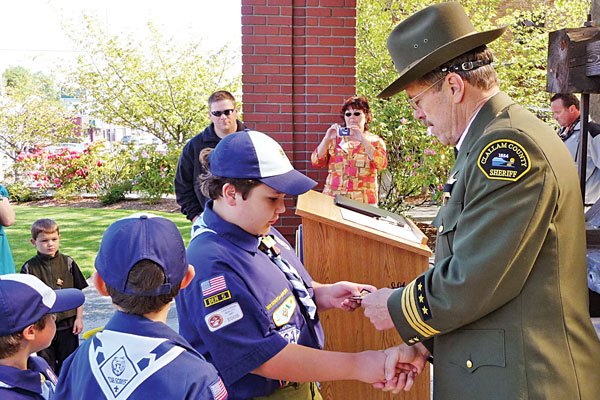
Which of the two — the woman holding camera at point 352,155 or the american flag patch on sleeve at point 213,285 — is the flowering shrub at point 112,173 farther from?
the american flag patch on sleeve at point 213,285

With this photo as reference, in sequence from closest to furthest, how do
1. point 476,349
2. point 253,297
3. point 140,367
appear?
point 140,367, point 476,349, point 253,297

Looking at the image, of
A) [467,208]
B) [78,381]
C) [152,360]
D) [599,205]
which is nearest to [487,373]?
[467,208]

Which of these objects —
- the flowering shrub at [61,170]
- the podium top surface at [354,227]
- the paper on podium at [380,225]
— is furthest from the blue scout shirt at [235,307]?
the flowering shrub at [61,170]

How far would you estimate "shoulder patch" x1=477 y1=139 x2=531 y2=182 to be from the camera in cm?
200

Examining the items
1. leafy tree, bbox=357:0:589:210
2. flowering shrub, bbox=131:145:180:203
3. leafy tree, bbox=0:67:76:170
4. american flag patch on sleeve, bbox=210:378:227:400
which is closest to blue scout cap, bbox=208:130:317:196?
american flag patch on sleeve, bbox=210:378:227:400

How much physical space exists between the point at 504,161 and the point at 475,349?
0.59 metres

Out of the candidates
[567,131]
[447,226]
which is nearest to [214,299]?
[447,226]

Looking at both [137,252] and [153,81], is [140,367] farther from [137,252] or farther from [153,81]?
[153,81]

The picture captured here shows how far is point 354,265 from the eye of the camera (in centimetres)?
324

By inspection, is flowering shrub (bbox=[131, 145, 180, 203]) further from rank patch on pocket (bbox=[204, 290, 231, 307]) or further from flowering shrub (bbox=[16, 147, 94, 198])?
rank patch on pocket (bbox=[204, 290, 231, 307])

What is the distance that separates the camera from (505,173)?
79.0 inches

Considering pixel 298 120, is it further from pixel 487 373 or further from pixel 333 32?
pixel 487 373

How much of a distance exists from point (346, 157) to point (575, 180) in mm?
4744

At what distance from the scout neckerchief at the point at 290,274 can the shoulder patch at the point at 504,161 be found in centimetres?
82
